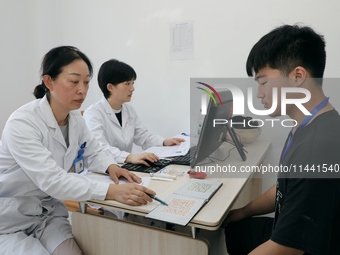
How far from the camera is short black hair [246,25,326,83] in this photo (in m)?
0.91

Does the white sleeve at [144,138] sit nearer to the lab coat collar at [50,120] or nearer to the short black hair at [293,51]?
the lab coat collar at [50,120]

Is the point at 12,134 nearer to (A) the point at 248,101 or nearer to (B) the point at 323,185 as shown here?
(B) the point at 323,185

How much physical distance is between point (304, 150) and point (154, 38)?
195 cm

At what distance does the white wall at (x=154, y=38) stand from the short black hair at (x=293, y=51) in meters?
1.21

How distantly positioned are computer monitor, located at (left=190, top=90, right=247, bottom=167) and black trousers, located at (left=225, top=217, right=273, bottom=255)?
35 centimetres

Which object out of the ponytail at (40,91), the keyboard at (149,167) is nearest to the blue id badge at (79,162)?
the keyboard at (149,167)

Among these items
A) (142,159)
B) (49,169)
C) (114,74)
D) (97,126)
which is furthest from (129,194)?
(114,74)

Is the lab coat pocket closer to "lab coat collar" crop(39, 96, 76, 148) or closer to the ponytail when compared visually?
"lab coat collar" crop(39, 96, 76, 148)

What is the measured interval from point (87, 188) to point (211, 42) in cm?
159

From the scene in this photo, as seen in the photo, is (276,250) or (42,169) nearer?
(276,250)

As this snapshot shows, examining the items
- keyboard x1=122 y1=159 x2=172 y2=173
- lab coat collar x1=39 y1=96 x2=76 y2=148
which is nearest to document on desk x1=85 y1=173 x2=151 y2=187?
keyboard x1=122 y1=159 x2=172 y2=173

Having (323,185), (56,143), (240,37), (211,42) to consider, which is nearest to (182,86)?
(211,42)

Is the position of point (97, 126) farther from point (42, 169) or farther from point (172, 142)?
point (42, 169)

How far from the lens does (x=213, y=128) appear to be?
1.36m
